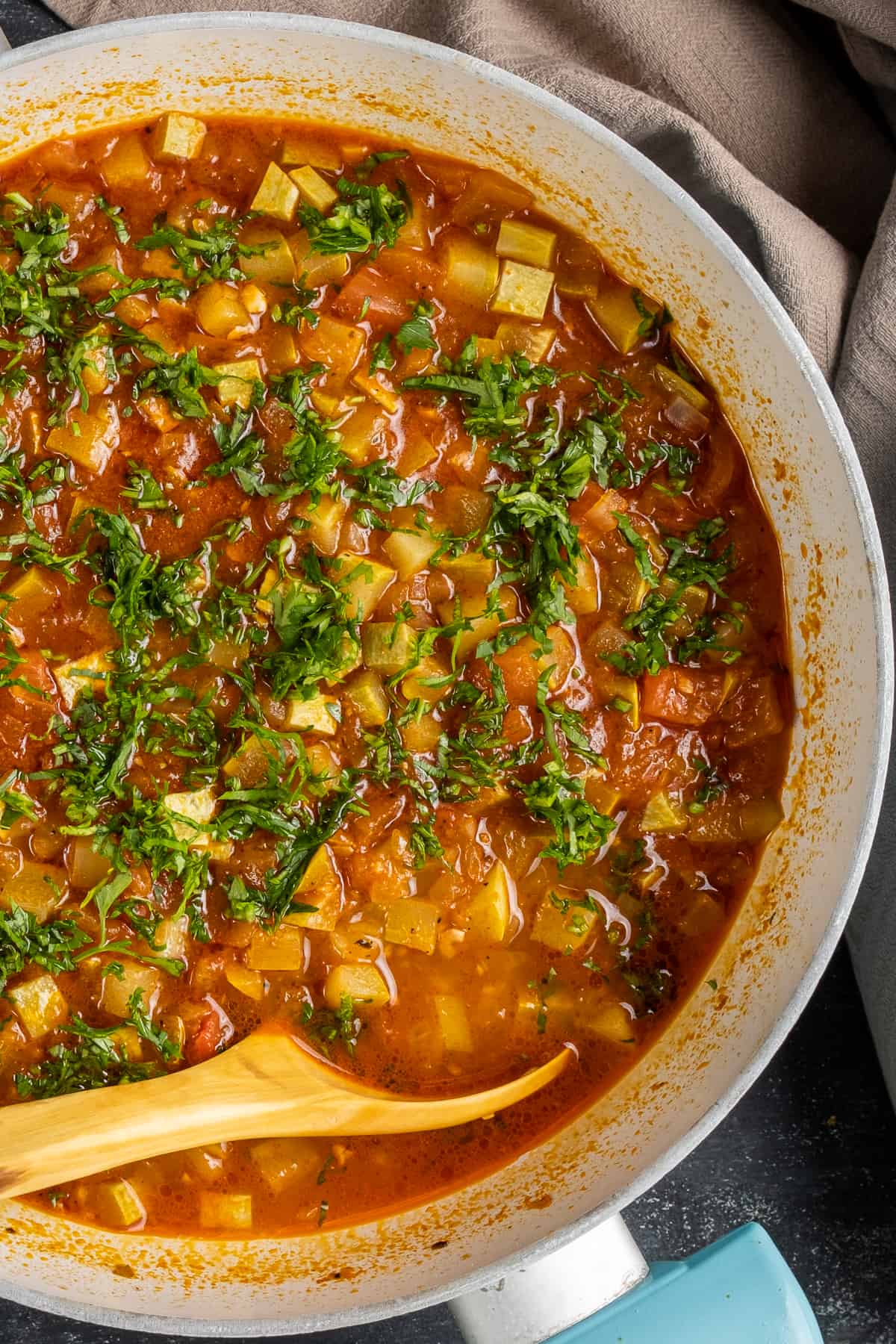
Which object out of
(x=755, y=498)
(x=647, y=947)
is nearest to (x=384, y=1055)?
(x=647, y=947)

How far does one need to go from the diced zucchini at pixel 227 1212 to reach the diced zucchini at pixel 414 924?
820 millimetres

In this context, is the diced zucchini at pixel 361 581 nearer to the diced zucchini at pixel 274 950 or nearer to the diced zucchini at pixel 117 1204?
the diced zucchini at pixel 274 950

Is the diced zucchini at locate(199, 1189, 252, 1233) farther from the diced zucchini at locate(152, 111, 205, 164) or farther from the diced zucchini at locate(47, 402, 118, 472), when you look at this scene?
the diced zucchini at locate(152, 111, 205, 164)

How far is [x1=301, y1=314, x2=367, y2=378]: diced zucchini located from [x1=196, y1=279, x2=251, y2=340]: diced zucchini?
0.58ft

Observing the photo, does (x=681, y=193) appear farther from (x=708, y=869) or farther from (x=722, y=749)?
(x=708, y=869)

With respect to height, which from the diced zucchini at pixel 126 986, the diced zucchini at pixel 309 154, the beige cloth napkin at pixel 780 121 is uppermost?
the beige cloth napkin at pixel 780 121

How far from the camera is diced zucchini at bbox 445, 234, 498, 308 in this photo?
3.11 meters

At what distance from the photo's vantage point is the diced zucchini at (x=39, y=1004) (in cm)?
309

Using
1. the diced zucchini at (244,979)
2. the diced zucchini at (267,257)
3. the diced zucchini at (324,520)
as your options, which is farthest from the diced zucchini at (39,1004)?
the diced zucchini at (267,257)

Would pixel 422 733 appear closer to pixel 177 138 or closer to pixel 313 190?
pixel 313 190

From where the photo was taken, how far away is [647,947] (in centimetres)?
321

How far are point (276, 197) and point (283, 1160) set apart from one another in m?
2.59

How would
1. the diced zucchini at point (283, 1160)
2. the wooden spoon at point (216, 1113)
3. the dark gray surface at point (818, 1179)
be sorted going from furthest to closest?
1. the dark gray surface at point (818, 1179)
2. the diced zucchini at point (283, 1160)
3. the wooden spoon at point (216, 1113)

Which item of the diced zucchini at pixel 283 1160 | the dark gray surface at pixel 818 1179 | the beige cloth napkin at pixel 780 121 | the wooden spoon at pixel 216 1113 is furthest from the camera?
the dark gray surface at pixel 818 1179
